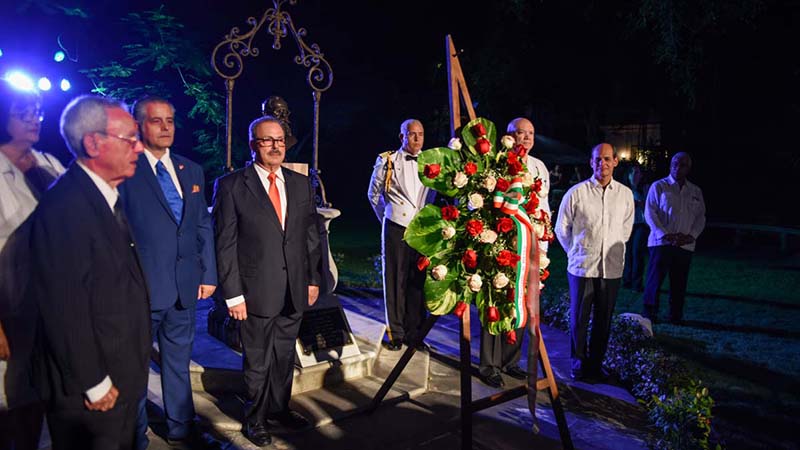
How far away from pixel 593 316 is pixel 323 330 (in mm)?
2358

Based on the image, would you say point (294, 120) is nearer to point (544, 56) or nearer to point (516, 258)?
point (544, 56)

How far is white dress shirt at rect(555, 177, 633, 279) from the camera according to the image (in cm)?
486

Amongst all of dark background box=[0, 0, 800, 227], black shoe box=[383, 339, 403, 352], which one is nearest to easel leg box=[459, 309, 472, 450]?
black shoe box=[383, 339, 403, 352]

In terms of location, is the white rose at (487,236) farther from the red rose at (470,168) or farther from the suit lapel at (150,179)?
the suit lapel at (150,179)

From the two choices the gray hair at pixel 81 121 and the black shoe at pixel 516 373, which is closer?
the gray hair at pixel 81 121

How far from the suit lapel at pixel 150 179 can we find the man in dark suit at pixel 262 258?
1.27 ft

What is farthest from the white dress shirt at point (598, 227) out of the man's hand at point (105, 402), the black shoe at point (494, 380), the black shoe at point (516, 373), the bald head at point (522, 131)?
the man's hand at point (105, 402)

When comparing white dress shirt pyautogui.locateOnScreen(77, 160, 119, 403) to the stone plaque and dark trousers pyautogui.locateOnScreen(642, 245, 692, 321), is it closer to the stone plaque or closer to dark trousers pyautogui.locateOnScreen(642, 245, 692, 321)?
the stone plaque

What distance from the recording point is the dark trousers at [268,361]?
12.3 ft

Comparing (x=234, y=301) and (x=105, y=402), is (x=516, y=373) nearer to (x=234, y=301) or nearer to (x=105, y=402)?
(x=234, y=301)

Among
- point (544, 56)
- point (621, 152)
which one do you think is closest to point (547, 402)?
point (544, 56)

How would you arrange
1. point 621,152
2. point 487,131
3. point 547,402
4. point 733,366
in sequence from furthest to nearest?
point 621,152
point 733,366
point 547,402
point 487,131

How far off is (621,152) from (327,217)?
22133 mm

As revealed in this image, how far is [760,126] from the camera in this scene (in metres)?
15.4
